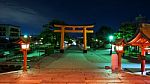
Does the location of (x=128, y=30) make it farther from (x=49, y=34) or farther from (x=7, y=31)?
(x=7, y=31)

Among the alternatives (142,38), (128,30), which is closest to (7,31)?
(128,30)

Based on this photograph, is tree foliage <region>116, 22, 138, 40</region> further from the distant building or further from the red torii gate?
the distant building

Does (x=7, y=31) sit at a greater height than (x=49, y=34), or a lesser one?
greater

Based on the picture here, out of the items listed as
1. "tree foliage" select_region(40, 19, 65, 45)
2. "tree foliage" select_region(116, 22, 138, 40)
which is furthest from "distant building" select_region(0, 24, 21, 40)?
"tree foliage" select_region(116, 22, 138, 40)

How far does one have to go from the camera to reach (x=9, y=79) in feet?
40.1

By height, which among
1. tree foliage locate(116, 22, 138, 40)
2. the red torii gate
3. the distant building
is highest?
the distant building

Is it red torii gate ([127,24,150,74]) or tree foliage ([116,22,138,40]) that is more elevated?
tree foliage ([116,22,138,40])

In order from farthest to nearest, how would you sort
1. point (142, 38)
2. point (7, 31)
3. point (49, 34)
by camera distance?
point (7, 31) < point (49, 34) < point (142, 38)

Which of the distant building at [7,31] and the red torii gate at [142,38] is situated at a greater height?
the distant building at [7,31]

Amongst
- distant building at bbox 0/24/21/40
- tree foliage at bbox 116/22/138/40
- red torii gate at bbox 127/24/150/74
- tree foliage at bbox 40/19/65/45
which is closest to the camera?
red torii gate at bbox 127/24/150/74

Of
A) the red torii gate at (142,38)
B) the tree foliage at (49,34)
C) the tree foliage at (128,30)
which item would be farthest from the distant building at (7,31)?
Result: the red torii gate at (142,38)

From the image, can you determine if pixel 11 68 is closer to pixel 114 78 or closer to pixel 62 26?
pixel 114 78

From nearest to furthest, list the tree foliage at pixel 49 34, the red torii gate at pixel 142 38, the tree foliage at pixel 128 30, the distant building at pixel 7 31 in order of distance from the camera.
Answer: the red torii gate at pixel 142 38
the tree foliage at pixel 128 30
the tree foliage at pixel 49 34
the distant building at pixel 7 31

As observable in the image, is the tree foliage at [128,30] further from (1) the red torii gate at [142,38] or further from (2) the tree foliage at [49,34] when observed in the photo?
(1) the red torii gate at [142,38]
